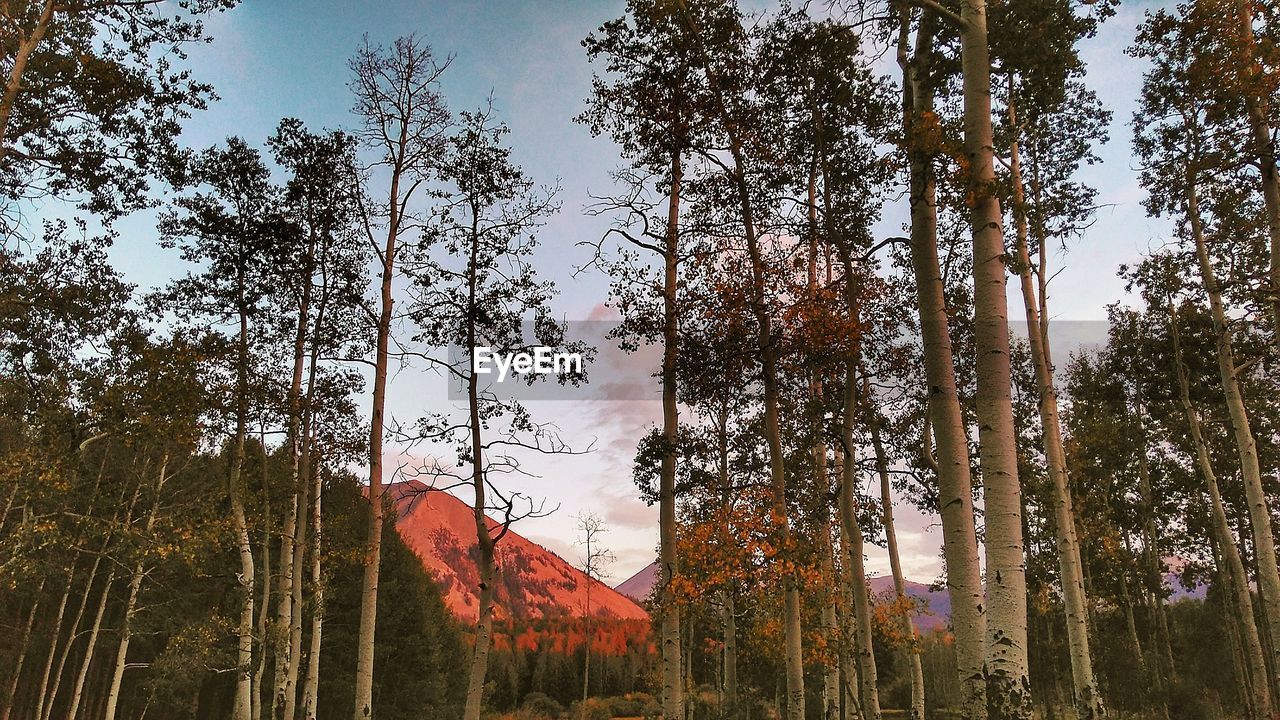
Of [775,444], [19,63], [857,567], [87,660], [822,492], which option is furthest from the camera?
[87,660]

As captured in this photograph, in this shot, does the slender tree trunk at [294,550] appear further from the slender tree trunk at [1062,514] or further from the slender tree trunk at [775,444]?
the slender tree trunk at [1062,514]

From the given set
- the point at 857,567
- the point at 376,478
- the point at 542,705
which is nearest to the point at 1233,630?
the point at 857,567

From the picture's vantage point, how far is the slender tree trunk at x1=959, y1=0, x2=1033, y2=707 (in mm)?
5562

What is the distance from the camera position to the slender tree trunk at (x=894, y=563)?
1459 centimetres

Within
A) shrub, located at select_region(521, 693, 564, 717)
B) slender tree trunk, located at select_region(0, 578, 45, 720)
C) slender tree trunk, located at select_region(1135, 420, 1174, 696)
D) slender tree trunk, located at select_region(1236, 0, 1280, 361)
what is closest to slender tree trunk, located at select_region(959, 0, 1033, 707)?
slender tree trunk, located at select_region(1236, 0, 1280, 361)

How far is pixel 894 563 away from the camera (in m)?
17.3

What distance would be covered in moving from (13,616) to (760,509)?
33.9m

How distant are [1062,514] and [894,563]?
5.23m

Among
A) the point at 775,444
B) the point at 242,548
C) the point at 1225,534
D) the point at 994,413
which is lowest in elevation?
the point at 242,548

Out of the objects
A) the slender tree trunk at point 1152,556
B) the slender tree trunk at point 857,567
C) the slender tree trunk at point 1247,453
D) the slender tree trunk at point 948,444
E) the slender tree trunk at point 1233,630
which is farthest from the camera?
the slender tree trunk at point 1152,556

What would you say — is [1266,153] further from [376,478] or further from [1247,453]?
[376,478]

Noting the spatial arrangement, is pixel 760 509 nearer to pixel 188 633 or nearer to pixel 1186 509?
pixel 188 633

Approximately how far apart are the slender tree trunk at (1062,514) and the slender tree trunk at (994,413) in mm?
4182

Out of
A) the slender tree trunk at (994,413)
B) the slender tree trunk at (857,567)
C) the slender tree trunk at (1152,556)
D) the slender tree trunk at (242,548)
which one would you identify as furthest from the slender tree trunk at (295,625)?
the slender tree trunk at (1152,556)
